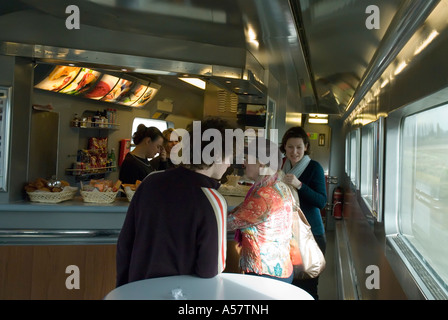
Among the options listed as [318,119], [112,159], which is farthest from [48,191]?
[318,119]

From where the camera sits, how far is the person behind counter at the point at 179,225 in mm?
2016

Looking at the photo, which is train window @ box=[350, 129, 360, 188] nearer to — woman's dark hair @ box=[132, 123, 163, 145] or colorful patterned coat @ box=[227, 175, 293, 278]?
woman's dark hair @ box=[132, 123, 163, 145]

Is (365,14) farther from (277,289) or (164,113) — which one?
(164,113)

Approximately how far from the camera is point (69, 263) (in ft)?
12.0

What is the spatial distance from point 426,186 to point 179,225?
1.70 metres

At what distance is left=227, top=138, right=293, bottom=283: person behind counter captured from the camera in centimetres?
A: 271

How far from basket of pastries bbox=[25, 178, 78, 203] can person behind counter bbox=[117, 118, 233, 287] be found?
1870 millimetres

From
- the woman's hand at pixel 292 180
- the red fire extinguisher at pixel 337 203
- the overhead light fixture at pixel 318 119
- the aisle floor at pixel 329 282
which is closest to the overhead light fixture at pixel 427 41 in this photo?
the woman's hand at pixel 292 180

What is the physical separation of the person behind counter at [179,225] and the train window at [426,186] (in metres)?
1.22

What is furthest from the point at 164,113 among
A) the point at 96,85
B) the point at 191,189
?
the point at 191,189

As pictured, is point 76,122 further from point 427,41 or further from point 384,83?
point 427,41

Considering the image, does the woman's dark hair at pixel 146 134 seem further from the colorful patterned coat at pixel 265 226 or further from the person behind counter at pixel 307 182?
the colorful patterned coat at pixel 265 226

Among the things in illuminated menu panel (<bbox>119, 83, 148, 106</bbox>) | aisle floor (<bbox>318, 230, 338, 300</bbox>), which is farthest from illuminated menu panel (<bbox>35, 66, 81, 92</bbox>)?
aisle floor (<bbox>318, 230, 338, 300</bbox>)
